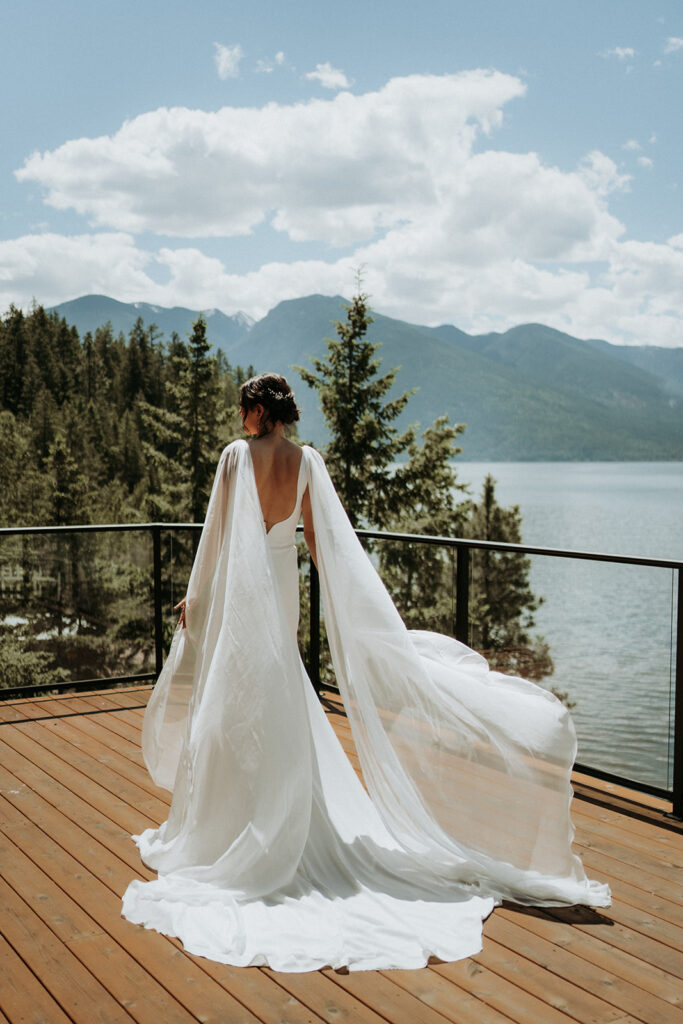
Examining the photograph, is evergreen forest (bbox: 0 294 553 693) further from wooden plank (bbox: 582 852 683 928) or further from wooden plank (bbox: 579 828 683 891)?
wooden plank (bbox: 582 852 683 928)

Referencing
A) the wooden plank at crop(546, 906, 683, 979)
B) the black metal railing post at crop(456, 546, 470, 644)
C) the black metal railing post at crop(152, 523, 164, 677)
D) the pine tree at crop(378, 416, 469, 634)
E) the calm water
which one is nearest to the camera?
the wooden plank at crop(546, 906, 683, 979)

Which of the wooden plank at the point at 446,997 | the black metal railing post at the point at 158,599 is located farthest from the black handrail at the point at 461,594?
the wooden plank at the point at 446,997

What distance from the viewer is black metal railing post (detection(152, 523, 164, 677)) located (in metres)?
5.27

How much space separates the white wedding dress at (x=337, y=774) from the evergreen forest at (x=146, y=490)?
1.71 m

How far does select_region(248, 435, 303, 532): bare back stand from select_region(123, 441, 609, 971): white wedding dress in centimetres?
4

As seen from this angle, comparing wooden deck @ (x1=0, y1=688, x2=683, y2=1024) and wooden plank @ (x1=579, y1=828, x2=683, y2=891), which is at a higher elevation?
wooden deck @ (x1=0, y1=688, x2=683, y2=1024)

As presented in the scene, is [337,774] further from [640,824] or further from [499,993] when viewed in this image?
[640,824]

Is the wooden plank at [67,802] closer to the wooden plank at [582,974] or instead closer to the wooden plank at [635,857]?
the wooden plank at [582,974]

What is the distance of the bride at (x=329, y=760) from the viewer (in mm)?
2584

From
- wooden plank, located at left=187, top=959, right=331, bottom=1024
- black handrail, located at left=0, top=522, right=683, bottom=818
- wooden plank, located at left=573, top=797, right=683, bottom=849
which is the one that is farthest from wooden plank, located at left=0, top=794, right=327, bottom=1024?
black handrail, located at left=0, top=522, right=683, bottom=818

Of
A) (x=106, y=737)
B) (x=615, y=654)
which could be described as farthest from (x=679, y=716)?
(x=615, y=654)

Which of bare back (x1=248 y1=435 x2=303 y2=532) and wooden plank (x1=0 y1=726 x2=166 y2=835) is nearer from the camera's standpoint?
bare back (x1=248 y1=435 x2=303 y2=532)

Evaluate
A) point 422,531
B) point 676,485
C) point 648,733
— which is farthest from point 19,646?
point 676,485

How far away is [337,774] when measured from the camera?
2.97 meters
